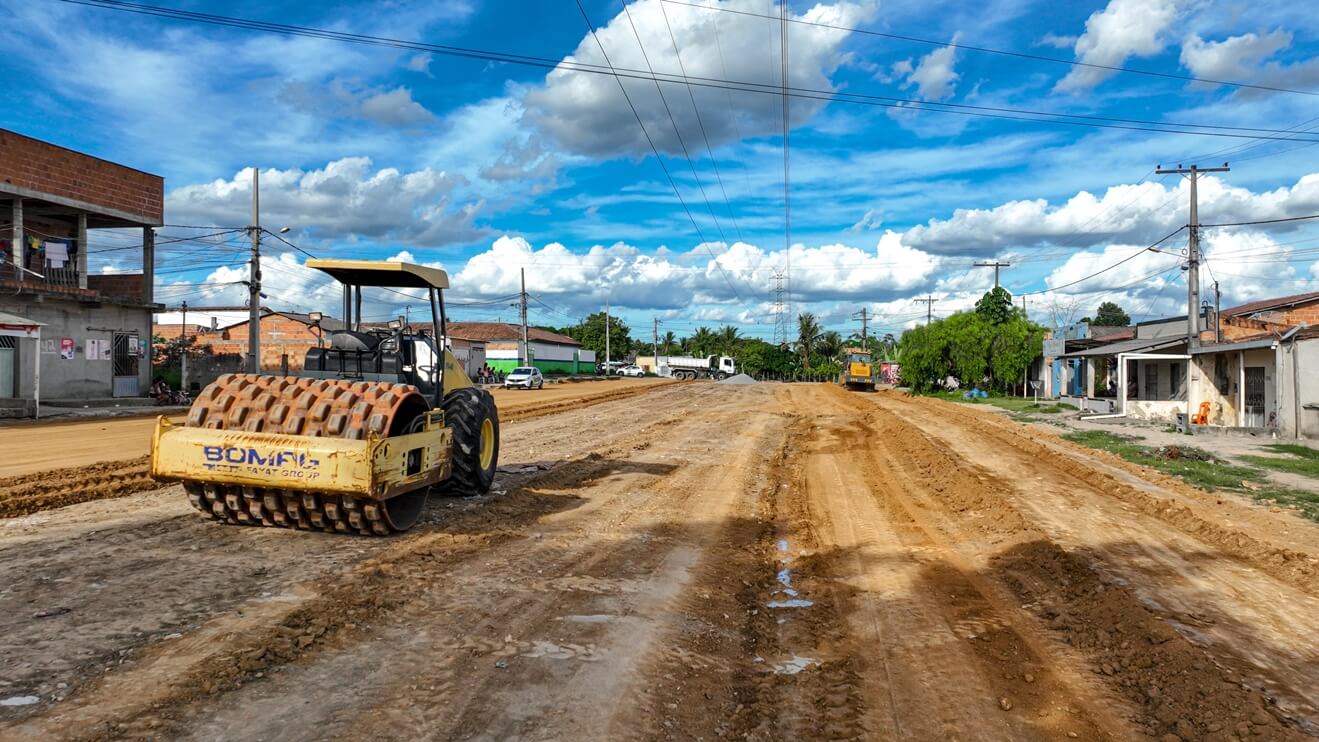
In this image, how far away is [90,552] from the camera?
6262 mm

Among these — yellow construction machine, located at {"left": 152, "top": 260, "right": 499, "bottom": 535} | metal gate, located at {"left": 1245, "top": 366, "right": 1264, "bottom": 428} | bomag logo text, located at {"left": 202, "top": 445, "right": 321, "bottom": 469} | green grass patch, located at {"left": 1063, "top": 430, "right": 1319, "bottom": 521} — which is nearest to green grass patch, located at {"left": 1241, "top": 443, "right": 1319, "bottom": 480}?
green grass patch, located at {"left": 1063, "top": 430, "right": 1319, "bottom": 521}

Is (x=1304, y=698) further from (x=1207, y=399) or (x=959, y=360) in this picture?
(x=959, y=360)

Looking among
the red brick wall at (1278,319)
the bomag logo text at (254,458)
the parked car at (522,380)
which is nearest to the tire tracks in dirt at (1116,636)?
the bomag logo text at (254,458)

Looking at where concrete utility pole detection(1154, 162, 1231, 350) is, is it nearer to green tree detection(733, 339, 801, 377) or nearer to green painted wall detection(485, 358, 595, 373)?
green painted wall detection(485, 358, 595, 373)

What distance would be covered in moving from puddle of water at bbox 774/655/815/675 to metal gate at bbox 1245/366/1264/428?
22.5 m

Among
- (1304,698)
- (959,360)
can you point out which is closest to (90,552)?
(1304,698)

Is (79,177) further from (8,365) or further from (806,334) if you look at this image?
(806,334)

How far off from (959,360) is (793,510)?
3772 centimetres

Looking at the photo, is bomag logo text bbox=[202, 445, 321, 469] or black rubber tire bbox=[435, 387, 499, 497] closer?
bomag logo text bbox=[202, 445, 321, 469]

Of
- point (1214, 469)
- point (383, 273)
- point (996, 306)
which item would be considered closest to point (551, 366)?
point (996, 306)

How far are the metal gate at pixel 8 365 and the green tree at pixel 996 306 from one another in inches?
1857

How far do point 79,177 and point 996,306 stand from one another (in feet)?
155

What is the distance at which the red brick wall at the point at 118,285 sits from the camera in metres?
28.4

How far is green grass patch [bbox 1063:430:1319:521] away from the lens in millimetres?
10742
